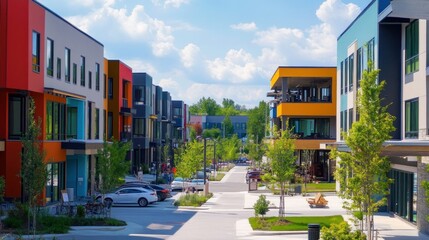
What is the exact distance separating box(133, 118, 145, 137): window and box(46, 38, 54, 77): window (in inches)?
1453

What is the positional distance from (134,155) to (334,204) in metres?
37.2

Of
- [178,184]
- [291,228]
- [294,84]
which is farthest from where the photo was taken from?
[294,84]

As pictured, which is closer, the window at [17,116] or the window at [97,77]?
the window at [17,116]

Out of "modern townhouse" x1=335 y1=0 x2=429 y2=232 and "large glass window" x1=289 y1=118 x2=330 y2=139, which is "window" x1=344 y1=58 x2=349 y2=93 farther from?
"large glass window" x1=289 y1=118 x2=330 y2=139

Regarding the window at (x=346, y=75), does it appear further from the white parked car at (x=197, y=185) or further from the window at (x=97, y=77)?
the window at (x=97, y=77)

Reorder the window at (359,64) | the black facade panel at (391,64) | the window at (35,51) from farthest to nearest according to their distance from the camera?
the window at (359,64) → the window at (35,51) → the black facade panel at (391,64)

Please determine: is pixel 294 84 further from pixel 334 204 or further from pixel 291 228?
pixel 291 228

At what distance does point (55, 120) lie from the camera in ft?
141

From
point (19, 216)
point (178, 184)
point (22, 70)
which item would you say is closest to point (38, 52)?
point (22, 70)

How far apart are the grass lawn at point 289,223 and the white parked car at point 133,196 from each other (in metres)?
12.0

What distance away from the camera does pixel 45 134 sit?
133ft

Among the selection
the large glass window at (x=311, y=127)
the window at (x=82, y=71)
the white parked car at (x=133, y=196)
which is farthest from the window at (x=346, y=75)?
the large glass window at (x=311, y=127)

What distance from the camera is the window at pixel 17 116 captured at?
126 ft

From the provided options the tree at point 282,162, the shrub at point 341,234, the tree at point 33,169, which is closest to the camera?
the shrub at point 341,234
